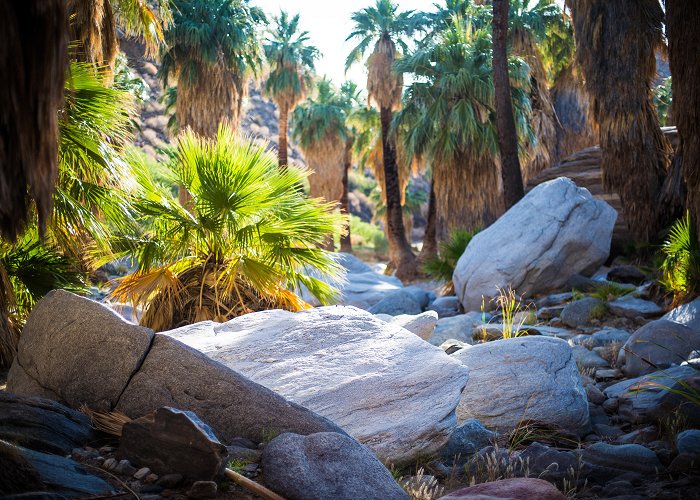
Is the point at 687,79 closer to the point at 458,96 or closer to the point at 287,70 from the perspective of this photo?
the point at 458,96

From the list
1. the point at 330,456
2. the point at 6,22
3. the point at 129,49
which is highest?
the point at 129,49

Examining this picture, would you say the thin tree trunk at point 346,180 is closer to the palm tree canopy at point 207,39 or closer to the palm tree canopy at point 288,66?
the palm tree canopy at point 288,66

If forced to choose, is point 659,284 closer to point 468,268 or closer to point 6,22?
point 468,268

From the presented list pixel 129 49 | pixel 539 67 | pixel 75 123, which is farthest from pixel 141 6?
pixel 129 49

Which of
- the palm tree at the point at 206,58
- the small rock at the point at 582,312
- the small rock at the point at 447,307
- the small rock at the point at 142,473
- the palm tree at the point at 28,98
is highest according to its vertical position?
the palm tree at the point at 206,58

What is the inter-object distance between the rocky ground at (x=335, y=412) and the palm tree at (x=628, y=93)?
6131 mm

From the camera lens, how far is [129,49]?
47.9m

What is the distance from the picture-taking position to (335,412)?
4.71 m

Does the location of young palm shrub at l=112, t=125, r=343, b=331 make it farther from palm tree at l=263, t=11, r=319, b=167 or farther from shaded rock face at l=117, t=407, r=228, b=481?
palm tree at l=263, t=11, r=319, b=167

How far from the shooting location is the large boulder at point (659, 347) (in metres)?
7.17

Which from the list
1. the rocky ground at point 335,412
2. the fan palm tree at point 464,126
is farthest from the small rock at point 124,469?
the fan palm tree at point 464,126

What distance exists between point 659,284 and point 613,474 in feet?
21.7

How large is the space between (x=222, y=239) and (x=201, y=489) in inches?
201

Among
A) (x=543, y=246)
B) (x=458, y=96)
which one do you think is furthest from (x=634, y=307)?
(x=458, y=96)
